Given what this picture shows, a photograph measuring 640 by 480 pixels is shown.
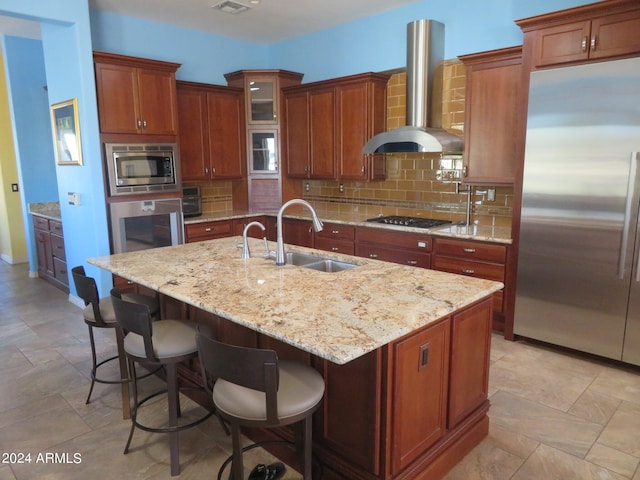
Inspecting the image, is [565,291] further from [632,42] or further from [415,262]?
[632,42]

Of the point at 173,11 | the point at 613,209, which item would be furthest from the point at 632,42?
the point at 173,11

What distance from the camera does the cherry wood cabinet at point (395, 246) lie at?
4168 mm

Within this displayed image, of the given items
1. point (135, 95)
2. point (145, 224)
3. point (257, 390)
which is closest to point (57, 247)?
point (145, 224)

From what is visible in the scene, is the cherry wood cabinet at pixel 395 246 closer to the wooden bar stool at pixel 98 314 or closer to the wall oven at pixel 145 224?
the wall oven at pixel 145 224

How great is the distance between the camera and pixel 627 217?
304 cm

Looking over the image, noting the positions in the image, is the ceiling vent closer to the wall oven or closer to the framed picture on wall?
the framed picture on wall

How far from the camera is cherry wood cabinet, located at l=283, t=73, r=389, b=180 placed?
4797 millimetres

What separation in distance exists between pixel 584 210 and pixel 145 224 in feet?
12.7

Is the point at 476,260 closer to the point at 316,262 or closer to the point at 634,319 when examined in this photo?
the point at 634,319

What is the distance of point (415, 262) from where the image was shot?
4.24 meters

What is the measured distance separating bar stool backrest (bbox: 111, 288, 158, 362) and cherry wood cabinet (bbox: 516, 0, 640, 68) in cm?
318

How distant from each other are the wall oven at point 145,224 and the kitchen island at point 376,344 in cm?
196

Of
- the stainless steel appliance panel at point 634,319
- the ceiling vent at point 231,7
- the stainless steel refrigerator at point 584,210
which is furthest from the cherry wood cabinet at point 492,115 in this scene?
the ceiling vent at point 231,7

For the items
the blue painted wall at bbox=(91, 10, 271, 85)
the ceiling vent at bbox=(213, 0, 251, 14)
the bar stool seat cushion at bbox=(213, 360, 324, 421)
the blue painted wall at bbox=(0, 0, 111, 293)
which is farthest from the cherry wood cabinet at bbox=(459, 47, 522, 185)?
the blue painted wall at bbox=(0, 0, 111, 293)
